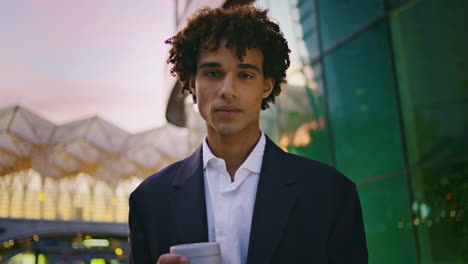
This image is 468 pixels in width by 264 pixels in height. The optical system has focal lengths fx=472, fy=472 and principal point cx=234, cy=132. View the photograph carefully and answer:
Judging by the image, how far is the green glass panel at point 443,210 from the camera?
21.2 ft

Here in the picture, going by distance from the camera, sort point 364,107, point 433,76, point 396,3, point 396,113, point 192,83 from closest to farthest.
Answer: point 192,83 → point 433,76 → point 396,113 → point 396,3 → point 364,107

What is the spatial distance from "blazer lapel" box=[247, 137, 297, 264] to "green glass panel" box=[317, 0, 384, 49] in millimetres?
6501

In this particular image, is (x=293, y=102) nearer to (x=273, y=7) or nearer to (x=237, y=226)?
(x=273, y=7)

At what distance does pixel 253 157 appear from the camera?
2078 mm

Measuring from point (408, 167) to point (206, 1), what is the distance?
6607 millimetres

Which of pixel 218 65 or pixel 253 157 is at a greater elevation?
pixel 218 65

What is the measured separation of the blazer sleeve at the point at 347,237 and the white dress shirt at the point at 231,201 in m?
0.36

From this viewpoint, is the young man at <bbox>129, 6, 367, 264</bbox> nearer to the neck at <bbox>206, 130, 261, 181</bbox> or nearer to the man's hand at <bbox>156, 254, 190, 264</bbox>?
the neck at <bbox>206, 130, 261, 181</bbox>

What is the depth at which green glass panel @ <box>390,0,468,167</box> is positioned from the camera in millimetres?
6570

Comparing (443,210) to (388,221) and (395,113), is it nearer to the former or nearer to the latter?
(388,221)

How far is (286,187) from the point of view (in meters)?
1.98

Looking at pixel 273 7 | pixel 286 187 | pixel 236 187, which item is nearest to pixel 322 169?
pixel 286 187

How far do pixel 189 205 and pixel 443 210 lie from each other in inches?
227

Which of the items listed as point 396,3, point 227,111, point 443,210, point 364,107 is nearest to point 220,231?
point 227,111
